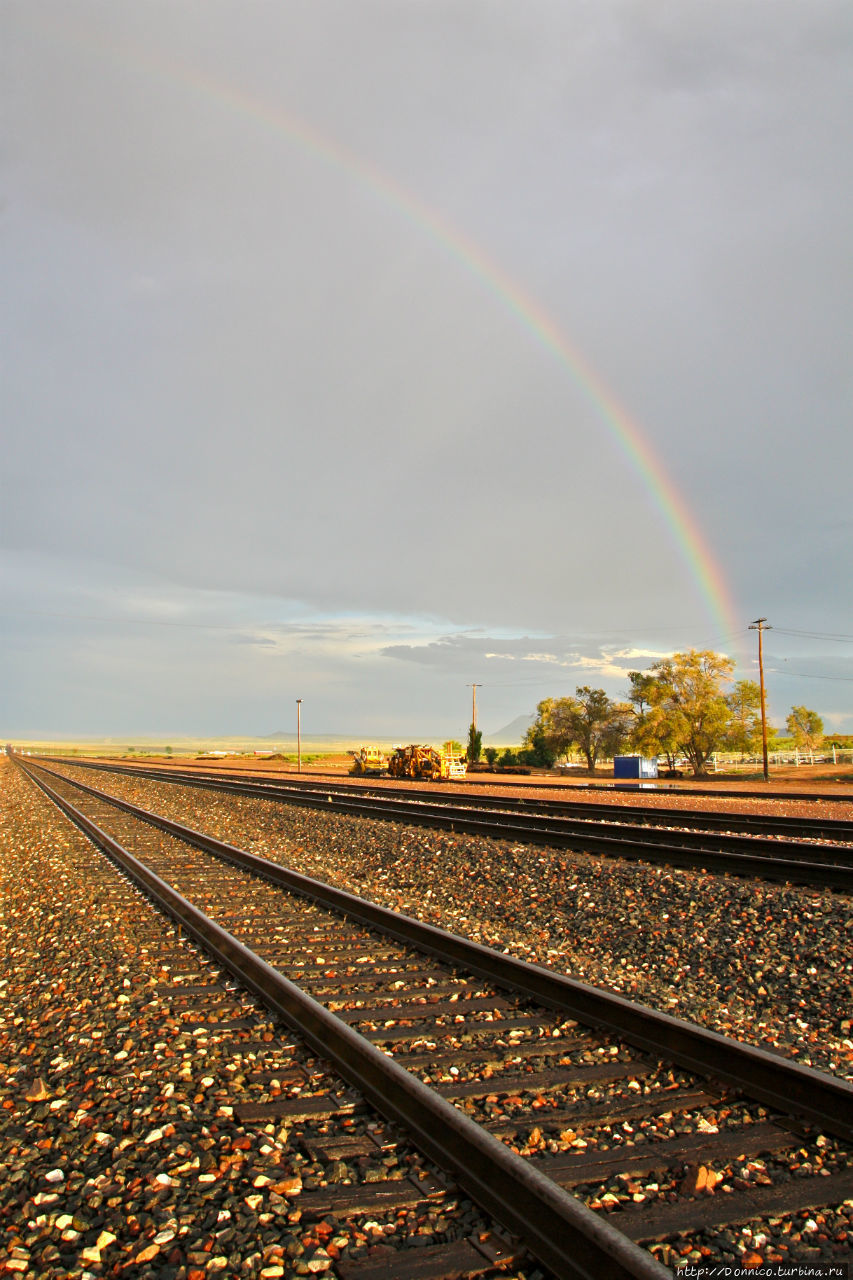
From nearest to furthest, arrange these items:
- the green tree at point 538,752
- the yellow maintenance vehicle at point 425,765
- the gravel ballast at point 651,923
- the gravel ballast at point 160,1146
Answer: the gravel ballast at point 160,1146
the gravel ballast at point 651,923
the yellow maintenance vehicle at point 425,765
the green tree at point 538,752

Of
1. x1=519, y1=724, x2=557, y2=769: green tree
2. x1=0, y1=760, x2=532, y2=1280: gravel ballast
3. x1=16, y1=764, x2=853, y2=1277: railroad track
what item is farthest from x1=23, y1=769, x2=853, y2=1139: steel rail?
x1=519, y1=724, x2=557, y2=769: green tree

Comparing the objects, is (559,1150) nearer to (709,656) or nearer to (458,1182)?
(458,1182)

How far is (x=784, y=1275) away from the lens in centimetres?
301

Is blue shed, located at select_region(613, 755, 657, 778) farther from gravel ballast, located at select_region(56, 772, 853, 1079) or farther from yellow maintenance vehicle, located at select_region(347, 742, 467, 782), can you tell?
gravel ballast, located at select_region(56, 772, 853, 1079)

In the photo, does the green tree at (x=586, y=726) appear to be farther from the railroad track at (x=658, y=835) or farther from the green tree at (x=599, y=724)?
the railroad track at (x=658, y=835)

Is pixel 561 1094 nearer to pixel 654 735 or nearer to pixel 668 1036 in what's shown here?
pixel 668 1036

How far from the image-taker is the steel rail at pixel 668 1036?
414 cm

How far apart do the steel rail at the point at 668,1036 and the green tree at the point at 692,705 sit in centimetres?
5963

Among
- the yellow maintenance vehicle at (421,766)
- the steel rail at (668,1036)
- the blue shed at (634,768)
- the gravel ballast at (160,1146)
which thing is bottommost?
the blue shed at (634,768)

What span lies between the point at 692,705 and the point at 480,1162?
2669 inches

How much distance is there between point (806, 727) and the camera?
8419cm

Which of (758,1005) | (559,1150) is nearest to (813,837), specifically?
(758,1005)

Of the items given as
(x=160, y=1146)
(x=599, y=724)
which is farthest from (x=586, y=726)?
(x=160, y=1146)

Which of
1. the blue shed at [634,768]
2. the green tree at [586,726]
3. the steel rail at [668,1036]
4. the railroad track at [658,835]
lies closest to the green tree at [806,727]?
the green tree at [586,726]
